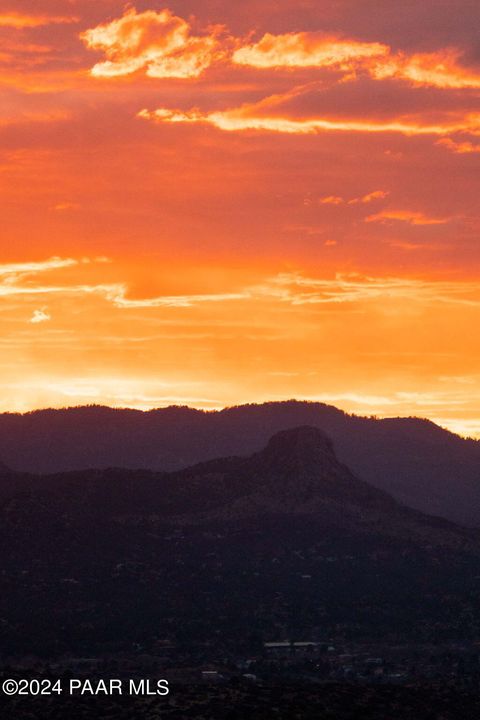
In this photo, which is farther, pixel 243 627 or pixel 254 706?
pixel 243 627

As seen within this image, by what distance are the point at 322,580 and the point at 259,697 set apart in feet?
316

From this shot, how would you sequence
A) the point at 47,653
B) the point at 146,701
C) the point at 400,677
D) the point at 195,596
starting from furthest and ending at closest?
the point at 195,596
the point at 47,653
the point at 400,677
the point at 146,701

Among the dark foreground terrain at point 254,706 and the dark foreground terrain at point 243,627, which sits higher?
the dark foreground terrain at point 243,627

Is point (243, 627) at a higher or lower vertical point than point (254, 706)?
higher

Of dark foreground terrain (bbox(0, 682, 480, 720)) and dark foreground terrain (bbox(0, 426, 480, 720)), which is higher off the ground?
dark foreground terrain (bbox(0, 426, 480, 720))

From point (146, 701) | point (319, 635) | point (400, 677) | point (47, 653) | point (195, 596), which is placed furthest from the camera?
point (195, 596)

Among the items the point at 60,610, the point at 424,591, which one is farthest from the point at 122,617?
the point at 424,591

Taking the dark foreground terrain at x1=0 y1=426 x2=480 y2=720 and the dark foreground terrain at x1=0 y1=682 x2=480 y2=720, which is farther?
the dark foreground terrain at x1=0 y1=426 x2=480 y2=720

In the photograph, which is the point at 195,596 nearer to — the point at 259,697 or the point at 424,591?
the point at 424,591

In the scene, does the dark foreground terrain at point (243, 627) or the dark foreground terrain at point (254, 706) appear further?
the dark foreground terrain at point (243, 627)

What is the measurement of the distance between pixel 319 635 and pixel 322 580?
24.0 meters

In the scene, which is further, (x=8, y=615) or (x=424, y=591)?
(x=424, y=591)

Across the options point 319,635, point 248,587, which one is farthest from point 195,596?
point 319,635

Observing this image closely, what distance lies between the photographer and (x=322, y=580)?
197500 mm
